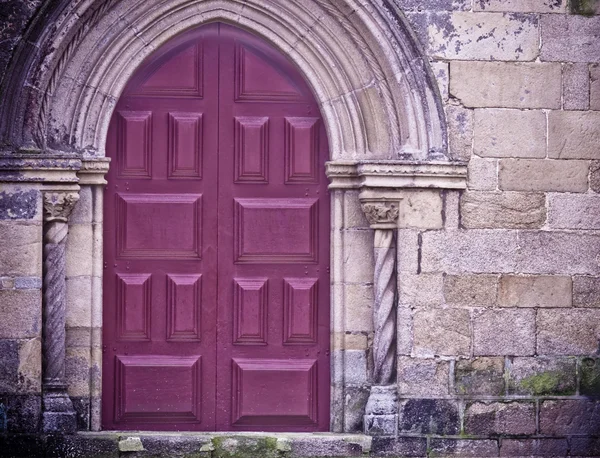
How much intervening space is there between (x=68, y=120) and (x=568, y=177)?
3032mm

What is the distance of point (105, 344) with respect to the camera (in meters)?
6.51

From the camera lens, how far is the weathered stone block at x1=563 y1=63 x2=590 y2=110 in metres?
6.46

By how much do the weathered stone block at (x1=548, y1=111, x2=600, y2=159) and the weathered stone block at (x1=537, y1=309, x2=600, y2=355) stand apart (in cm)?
96

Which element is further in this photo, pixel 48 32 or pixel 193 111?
pixel 193 111

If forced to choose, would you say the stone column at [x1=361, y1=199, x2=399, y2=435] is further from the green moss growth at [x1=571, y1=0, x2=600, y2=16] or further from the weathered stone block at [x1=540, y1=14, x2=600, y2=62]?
the green moss growth at [x1=571, y1=0, x2=600, y2=16]

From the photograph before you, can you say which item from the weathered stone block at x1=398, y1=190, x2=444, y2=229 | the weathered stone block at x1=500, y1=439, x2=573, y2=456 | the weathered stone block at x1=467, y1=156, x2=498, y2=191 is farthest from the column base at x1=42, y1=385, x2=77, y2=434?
the weathered stone block at x1=467, y1=156, x2=498, y2=191

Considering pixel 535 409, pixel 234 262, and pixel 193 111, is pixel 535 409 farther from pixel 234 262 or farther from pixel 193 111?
pixel 193 111

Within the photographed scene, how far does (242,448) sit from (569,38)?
125 inches

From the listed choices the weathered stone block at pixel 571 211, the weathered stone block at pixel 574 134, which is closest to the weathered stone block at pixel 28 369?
the weathered stone block at pixel 571 211

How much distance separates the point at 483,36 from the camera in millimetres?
6406

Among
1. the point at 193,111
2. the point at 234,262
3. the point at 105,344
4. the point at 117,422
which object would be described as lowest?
the point at 117,422

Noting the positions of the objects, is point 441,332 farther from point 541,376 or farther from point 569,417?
point 569,417

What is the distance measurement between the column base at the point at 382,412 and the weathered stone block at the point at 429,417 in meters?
0.05

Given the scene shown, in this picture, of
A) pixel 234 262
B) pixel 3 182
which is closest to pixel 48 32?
pixel 3 182
